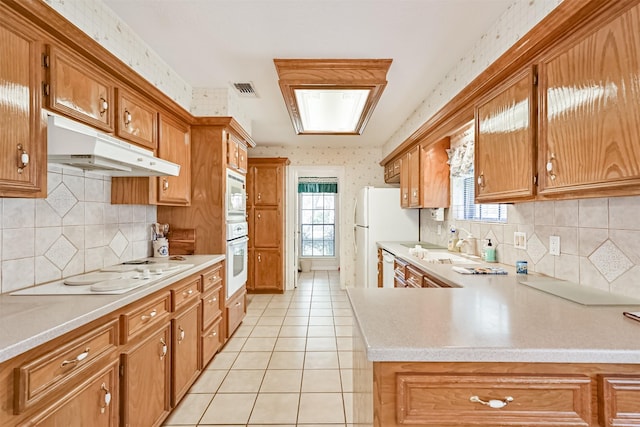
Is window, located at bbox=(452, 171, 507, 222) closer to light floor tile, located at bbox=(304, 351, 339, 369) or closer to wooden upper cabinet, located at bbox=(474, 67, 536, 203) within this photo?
wooden upper cabinet, located at bbox=(474, 67, 536, 203)

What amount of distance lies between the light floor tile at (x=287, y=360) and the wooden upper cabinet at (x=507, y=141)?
196 centimetres

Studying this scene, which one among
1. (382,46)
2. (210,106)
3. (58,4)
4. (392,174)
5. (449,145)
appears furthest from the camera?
(392,174)

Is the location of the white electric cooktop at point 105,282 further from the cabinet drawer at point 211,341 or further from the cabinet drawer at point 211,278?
the cabinet drawer at point 211,341

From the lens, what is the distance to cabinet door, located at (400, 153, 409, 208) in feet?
12.9

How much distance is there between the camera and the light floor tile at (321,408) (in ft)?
6.56

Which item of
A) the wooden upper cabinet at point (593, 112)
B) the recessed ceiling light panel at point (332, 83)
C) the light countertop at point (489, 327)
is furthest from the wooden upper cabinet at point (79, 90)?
the wooden upper cabinet at point (593, 112)

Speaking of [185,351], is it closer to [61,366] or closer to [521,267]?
[61,366]

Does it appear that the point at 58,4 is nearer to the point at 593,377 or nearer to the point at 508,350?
the point at 508,350

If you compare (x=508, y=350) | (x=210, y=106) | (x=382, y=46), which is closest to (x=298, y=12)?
(x=382, y=46)

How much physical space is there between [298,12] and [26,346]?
199 centimetres

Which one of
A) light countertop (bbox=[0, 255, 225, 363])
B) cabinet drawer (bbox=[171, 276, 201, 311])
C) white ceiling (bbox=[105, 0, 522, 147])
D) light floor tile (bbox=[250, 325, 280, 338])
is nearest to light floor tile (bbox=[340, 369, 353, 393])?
light floor tile (bbox=[250, 325, 280, 338])

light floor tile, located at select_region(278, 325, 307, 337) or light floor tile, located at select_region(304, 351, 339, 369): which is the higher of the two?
light floor tile, located at select_region(304, 351, 339, 369)

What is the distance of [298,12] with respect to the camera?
188cm

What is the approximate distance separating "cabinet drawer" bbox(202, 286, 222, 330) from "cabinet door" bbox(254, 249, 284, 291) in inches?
85.8
